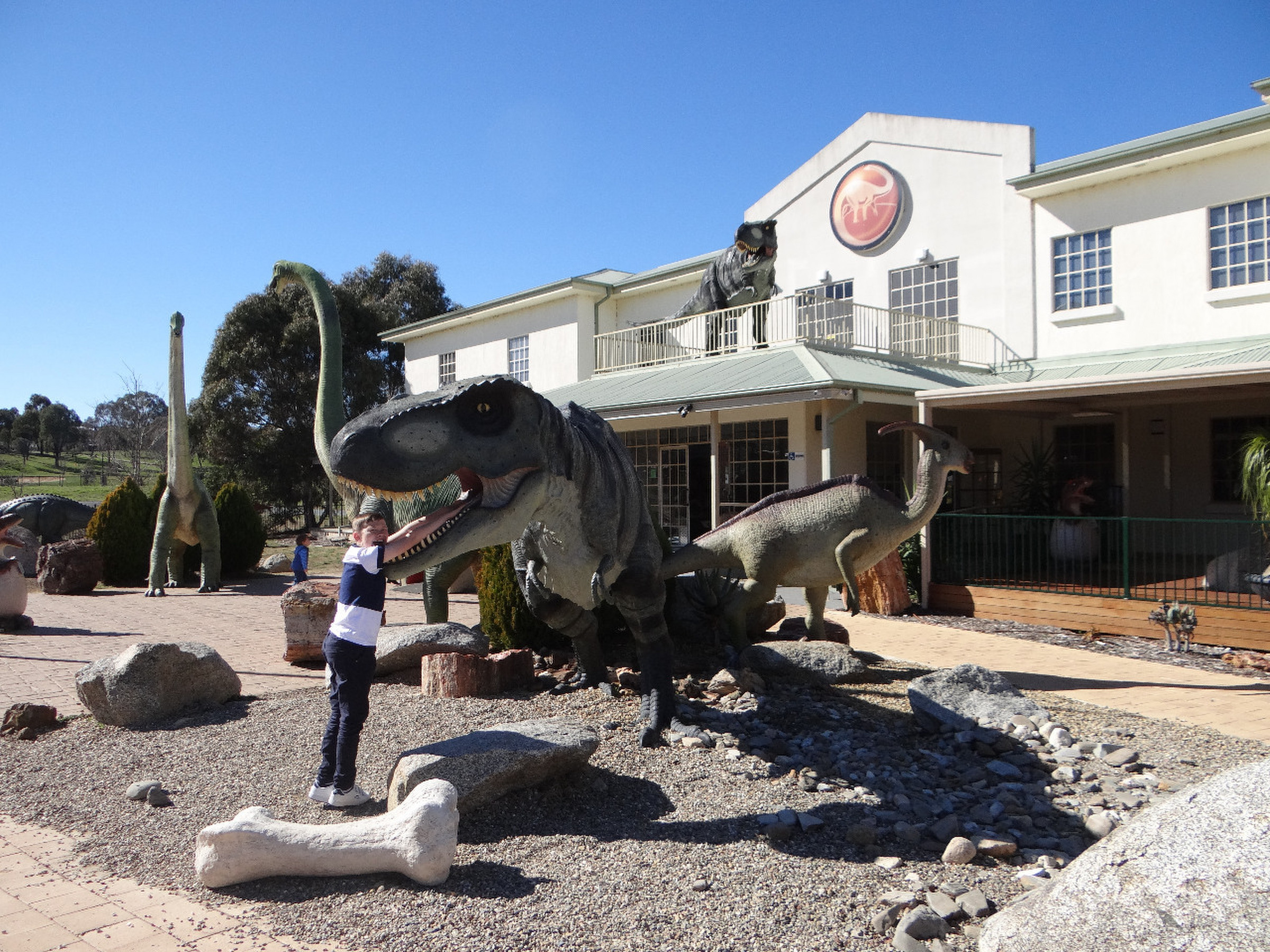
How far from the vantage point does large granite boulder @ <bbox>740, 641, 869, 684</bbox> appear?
21.0 ft

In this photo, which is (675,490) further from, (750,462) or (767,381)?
(767,381)

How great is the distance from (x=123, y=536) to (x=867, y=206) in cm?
1436

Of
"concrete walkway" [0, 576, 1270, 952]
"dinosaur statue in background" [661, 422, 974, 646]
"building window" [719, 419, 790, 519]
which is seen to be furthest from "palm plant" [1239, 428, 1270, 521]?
"building window" [719, 419, 790, 519]

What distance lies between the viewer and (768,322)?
13984 millimetres

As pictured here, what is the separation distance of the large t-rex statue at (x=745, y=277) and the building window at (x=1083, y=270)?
4.62 m

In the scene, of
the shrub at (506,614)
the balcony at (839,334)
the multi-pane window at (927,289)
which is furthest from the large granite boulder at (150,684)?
the multi-pane window at (927,289)

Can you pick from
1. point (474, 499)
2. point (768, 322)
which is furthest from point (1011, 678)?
point (768, 322)

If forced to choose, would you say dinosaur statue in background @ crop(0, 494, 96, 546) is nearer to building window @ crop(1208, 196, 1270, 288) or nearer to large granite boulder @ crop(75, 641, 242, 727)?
large granite boulder @ crop(75, 641, 242, 727)

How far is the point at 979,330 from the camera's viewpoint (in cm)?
1507

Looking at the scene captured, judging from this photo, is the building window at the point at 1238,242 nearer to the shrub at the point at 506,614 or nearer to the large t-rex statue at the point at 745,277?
the large t-rex statue at the point at 745,277

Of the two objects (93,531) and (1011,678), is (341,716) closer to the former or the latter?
(1011,678)

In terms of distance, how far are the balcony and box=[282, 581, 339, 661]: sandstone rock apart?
836 cm

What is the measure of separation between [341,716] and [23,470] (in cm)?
4455

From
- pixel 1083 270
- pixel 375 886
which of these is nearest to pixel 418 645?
pixel 375 886
